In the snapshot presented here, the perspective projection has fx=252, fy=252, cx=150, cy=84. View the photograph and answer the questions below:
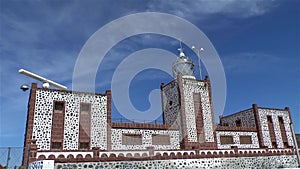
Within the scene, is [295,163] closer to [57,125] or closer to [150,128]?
[150,128]

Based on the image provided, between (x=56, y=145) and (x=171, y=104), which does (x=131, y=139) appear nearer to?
(x=56, y=145)

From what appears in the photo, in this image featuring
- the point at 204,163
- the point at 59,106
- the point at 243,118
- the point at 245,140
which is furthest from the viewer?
the point at 243,118

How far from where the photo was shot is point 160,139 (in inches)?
810

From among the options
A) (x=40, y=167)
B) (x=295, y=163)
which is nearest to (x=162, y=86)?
(x=295, y=163)

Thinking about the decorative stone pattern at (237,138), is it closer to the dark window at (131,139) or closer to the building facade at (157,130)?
the building facade at (157,130)

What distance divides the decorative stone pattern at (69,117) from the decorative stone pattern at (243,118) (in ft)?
50.4

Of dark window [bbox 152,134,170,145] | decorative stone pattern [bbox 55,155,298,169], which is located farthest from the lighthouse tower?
decorative stone pattern [bbox 55,155,298,169]

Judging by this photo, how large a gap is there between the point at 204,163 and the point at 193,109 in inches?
319

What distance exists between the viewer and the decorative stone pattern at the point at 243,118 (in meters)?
25.8

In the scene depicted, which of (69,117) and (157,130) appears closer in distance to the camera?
(69,117)

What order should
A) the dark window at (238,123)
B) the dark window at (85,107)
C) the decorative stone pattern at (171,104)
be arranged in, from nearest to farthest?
the dark window at (85,107) → the decorative stone pattern at (171,104) → the dark window at (238,123)

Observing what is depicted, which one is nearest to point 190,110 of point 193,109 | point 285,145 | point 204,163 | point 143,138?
point 193,109

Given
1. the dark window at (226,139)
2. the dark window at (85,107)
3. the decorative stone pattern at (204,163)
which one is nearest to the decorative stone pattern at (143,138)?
the dark window at (85,107)

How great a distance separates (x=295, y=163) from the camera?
1959 centimetres
